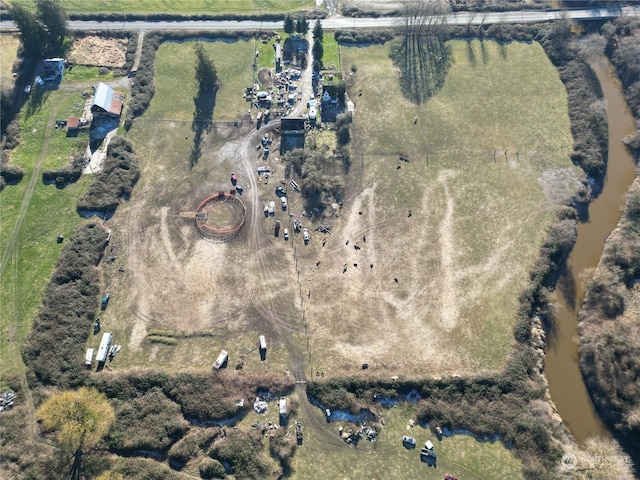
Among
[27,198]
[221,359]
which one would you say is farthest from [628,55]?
[27,198]

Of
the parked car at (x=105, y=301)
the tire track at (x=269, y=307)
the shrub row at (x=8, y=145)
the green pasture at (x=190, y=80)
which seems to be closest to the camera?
the tire track at (x=269, y=307)

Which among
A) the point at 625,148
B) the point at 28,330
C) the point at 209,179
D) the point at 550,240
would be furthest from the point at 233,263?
the point at 625,148

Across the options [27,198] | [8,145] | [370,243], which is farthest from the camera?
[8,145]

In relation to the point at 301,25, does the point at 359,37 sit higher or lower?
lower

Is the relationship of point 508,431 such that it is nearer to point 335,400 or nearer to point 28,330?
point 335,400

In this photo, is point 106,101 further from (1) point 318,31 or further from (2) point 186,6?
(1) point 318,31

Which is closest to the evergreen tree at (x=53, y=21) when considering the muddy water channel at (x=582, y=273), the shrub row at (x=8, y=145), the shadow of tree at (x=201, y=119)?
the shrub row at (x=8, y=145)

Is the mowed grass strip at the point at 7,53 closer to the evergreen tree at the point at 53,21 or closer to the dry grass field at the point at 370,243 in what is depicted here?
the evergreen tree at the point at 53,21
